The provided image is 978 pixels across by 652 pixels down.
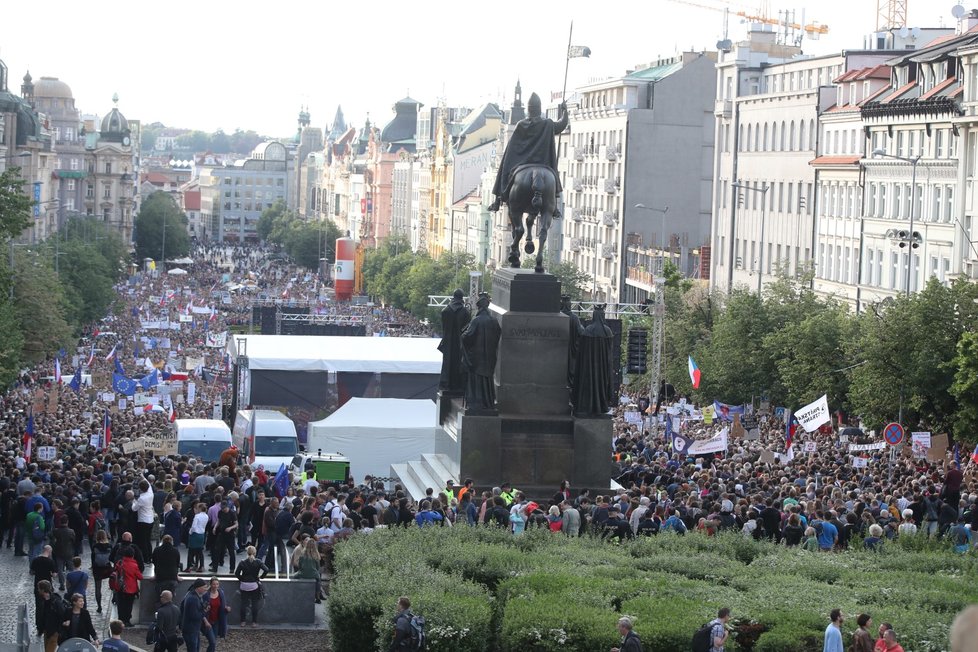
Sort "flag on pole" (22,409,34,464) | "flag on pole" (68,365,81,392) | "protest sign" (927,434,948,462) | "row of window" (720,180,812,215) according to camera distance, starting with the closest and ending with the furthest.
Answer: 1. "protest sign" (927,434,948,462)
2. "flag on pole" (22,409,34,464)
3. "flag on pole" (68,365,81,392)
4. "row of window" (720,180,812,215)

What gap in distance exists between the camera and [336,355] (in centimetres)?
5884

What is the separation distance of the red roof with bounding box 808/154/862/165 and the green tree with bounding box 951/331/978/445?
111ft

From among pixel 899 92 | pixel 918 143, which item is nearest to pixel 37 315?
pixel 918 143

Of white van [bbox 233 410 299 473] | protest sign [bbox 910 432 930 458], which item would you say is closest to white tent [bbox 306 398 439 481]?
white van [bbox 233 410 299 473]

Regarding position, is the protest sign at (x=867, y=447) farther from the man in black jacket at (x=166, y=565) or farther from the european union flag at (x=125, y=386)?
the european union flag at (x=125, y=386)

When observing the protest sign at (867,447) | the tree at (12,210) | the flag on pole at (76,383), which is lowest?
the flag on pole at (76,383)

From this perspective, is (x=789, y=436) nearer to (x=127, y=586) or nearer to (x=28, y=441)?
(x=28, y=441)

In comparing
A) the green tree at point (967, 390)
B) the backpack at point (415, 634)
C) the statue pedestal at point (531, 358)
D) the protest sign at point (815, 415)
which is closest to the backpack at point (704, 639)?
the backpack at point (415, 634)

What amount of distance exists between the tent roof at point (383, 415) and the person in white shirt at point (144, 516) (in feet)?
49.5

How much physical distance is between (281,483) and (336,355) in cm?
2474

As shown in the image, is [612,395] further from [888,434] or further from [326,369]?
[326,369]

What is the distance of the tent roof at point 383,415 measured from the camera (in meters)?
43.2

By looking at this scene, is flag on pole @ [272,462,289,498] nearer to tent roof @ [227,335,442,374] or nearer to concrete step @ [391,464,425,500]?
concrete step @ [391,464,425,500]

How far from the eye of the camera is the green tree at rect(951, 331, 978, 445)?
45.1 m
